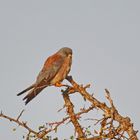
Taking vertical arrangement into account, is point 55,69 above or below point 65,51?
below

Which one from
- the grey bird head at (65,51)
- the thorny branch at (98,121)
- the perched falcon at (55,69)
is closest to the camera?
the thorny branch at (98,121)

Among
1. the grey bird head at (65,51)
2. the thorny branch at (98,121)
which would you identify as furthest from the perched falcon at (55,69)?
the thorny branch at (98,121)

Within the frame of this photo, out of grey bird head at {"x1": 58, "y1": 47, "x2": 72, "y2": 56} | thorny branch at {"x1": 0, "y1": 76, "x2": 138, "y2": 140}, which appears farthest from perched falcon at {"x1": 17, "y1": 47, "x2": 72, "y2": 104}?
thorny branch at {"x1": 0, "y1": 76, "x2": 138, "y2": 140}

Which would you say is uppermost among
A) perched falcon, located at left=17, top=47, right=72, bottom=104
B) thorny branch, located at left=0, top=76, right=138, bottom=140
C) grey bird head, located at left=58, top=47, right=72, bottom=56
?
grey bird head, located at left=58, top=47, right=72, bottom=56

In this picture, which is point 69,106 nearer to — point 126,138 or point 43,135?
point 43,135

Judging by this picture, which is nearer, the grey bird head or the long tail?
the long tail

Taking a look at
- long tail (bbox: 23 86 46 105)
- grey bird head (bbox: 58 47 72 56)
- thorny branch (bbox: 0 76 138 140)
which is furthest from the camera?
grey bird head (bbox: 58 47 72 56)

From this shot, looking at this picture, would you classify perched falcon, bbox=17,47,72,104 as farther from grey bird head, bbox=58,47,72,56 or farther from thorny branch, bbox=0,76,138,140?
thorny branch, bbox=0,76,138,140

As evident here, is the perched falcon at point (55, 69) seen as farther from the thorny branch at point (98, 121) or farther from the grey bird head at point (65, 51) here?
the thorny branch at point (98, 121)

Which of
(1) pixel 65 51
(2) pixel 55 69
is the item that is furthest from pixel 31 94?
(1) pixel 65 51

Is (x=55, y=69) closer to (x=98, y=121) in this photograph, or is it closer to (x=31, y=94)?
(x=31, y=94)

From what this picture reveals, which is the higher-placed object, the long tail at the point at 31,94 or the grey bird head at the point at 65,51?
the grey bird head at the point at 65,51

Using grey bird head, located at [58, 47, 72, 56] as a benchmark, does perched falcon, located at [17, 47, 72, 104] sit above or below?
below

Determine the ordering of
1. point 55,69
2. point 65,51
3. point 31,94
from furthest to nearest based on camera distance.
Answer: point 65,51 < point 55,69 < point 31,94
